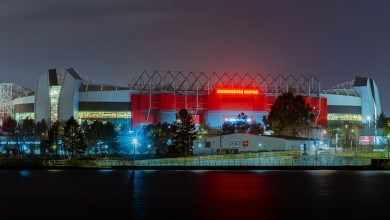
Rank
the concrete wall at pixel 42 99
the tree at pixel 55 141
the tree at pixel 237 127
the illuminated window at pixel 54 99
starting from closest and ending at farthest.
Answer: the tree at pixel 55 141 < the tree at pixel 237 127 < the illuminated window at pixel 54 99 < the concrete wall at pixel 42 99

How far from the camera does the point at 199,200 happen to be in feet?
143

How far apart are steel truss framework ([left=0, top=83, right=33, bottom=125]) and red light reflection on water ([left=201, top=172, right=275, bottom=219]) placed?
13927cm

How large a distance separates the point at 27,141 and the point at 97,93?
34374 mm

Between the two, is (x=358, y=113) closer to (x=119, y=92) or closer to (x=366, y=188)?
(x=119, y=92)

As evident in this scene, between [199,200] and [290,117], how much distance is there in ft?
291

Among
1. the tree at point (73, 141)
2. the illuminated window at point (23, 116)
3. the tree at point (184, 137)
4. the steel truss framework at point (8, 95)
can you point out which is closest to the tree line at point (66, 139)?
the tree at point (73, 141)

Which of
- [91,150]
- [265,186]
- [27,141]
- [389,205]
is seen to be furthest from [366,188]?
[27,141]

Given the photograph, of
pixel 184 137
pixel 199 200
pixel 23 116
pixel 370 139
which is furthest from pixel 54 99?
pixel 199 200

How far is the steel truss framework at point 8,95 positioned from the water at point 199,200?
133 meters

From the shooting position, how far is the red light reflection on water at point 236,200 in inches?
1422

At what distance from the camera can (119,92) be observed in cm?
17388

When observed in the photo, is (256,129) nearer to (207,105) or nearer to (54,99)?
(207,105)

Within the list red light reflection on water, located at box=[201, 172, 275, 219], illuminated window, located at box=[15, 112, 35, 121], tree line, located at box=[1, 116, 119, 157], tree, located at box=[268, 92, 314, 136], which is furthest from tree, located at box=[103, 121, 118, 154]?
red light reflection on water, located at box=[201, 172, 275, 219]

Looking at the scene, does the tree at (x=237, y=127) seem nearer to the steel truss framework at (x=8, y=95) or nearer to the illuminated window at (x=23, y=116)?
the illuminated window at (x=23, y=116)
